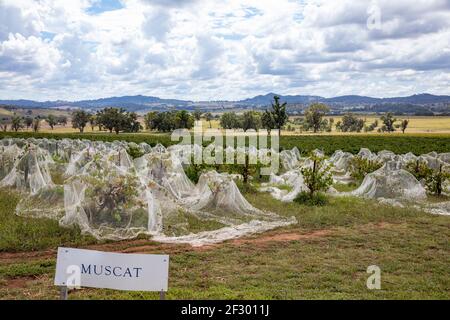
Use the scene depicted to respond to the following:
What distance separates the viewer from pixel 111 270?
4.39 meters

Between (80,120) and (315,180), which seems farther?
(80,120)

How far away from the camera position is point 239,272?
24.0ft

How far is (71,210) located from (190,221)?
9.57 ft

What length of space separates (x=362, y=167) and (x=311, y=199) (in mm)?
5911

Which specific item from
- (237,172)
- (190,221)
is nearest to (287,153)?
(237,172)

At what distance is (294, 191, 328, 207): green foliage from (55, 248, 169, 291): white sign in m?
9.49

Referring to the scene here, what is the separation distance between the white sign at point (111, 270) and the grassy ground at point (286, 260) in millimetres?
1770

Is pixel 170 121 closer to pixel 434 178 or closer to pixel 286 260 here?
pixel 434 178

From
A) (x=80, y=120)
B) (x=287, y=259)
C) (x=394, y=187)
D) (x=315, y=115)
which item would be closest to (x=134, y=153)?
(x=394, y=187)

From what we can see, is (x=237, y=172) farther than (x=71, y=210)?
Yes

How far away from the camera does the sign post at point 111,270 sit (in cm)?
439

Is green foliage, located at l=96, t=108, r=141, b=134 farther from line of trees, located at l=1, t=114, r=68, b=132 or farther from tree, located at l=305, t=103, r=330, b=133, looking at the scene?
tree, located at l=305, t=103, r=330, b=133

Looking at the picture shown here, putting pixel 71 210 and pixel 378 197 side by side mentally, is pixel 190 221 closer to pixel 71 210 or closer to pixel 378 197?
pixel 71 210
